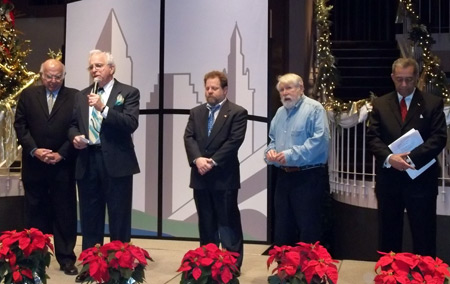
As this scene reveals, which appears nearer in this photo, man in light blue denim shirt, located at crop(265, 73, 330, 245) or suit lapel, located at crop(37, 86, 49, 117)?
man in light blue denim shirt, located at crop(265, 73, 330, 245)

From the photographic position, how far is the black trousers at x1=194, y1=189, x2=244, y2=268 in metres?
5.07

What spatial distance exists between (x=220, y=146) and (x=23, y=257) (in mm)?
1519

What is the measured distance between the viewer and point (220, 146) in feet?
16.6

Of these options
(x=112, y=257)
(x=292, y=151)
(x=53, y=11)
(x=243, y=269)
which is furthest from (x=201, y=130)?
(x=53, y=11)

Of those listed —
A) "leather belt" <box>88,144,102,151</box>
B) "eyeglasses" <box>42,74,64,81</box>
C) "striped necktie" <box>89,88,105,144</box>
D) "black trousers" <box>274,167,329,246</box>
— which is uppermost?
"eyeglasses" <box>42,74,64,81</box>

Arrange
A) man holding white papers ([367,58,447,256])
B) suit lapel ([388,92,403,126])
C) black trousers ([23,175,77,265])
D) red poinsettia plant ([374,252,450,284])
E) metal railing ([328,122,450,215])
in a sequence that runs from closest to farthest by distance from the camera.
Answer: red poinsettia plant ([374,252,450,284]) < man holding white papers ([367,58,447,256]) < suit lapel ([388,92,403,126]) < black trousers ([23,175,77,265]) < metal railing ([328,122,450,215])

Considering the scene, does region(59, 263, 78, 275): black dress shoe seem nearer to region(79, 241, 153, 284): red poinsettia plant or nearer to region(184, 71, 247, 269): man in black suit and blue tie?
region(184, 71, 247, 269): man in black suit and blue tie

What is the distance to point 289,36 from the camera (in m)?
7.29

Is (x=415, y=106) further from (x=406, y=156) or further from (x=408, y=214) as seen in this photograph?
(x=408, y=214)

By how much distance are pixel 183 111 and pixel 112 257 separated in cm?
297

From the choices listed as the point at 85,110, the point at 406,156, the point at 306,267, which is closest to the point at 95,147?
the point at 85,110

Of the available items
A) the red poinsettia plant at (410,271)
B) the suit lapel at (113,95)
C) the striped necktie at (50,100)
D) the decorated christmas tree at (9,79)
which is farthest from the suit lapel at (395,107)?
the decorated christmas tree at (9,79)

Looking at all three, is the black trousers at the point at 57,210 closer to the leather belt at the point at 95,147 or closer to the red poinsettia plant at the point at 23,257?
the leather belt at the point at 95,147

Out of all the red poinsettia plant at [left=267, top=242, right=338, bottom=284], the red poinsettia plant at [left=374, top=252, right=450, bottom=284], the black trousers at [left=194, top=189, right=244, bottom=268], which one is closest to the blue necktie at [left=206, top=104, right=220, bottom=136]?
the black trousers at [left=194, top=189, right=244, bottom=268]
